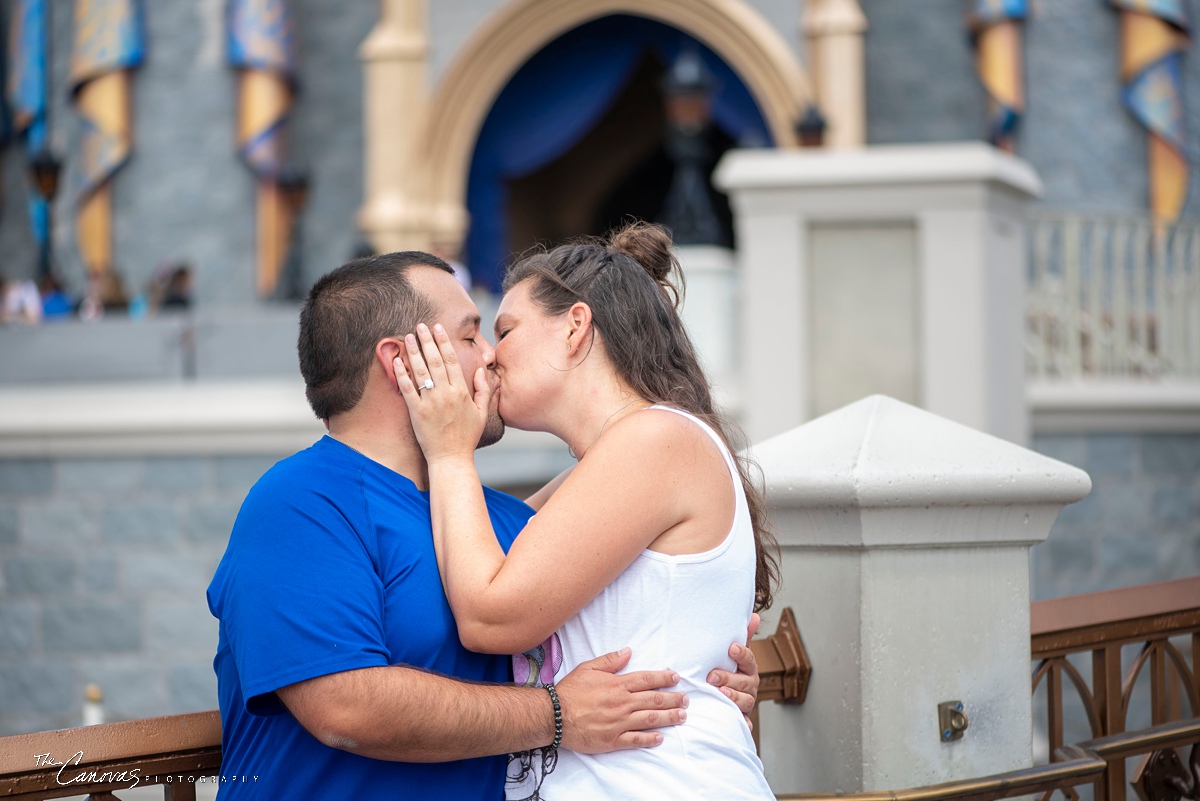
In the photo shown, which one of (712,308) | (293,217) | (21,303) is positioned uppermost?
(293,217)

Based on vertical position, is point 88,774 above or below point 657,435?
below

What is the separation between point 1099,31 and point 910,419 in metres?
11.1

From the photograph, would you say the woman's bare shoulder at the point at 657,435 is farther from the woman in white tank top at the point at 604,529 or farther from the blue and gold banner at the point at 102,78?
the blue and gold banner at the point at 102,78

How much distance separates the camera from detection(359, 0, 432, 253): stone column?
40.3ft

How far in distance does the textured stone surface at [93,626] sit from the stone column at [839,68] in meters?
7.71

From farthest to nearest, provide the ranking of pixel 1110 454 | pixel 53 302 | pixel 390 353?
pixel 53 302 < pixel 1110 454 < pixel 390 353

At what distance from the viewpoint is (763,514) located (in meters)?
1.95

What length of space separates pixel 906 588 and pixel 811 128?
9.16 metres

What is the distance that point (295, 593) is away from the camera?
1455mm

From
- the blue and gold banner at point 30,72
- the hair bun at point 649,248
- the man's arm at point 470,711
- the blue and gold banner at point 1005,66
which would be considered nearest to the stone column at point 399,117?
the blue and gold banner at point 30,72

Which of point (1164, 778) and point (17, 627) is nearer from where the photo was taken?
point (1164, 778)

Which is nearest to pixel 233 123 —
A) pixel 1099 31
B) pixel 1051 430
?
pixel 1099 31

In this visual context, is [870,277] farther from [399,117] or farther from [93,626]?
[399,117]

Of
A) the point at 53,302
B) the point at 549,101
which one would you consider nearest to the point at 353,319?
the point at 53,302
